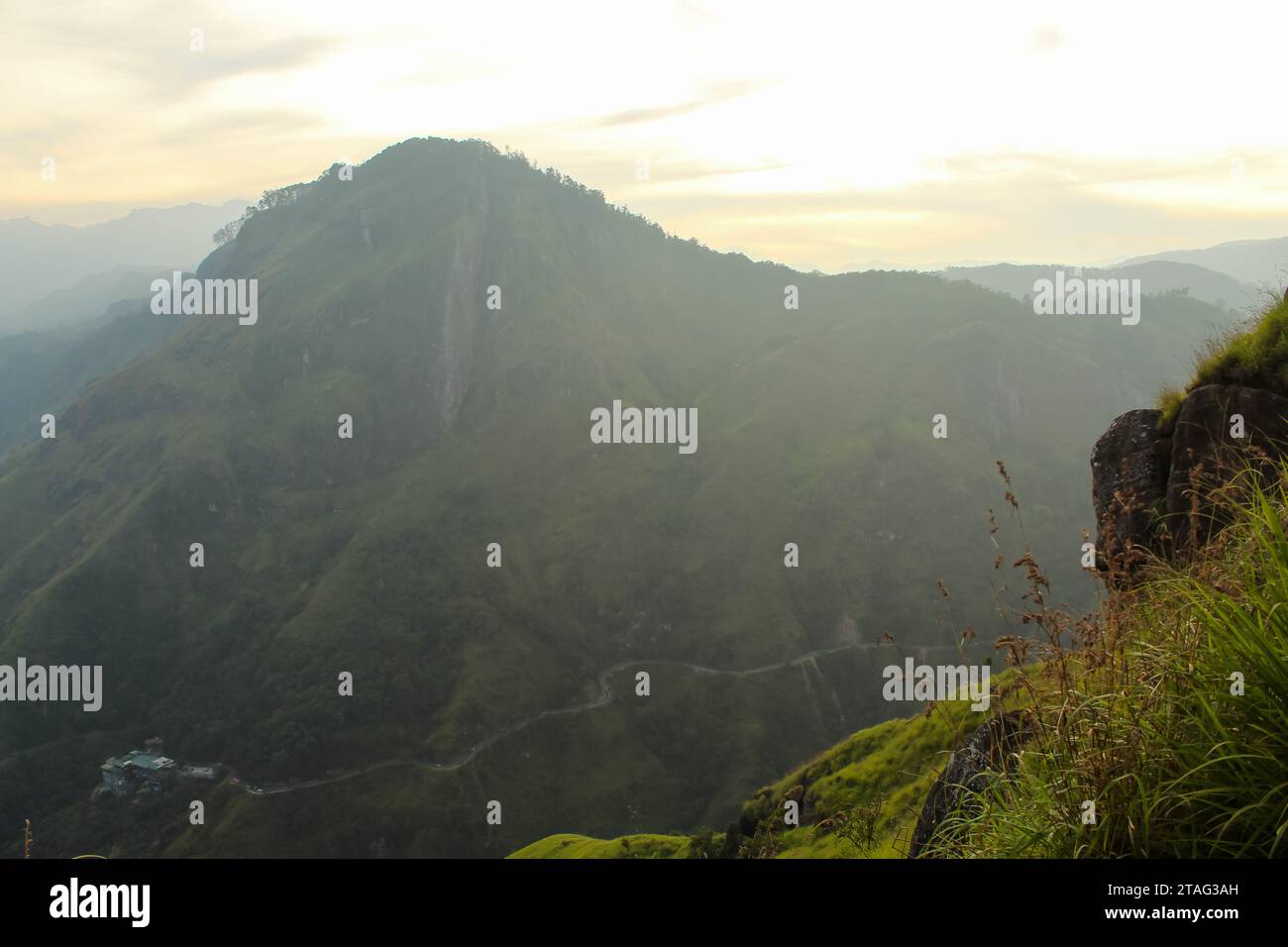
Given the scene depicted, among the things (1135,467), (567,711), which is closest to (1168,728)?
(1135,467)

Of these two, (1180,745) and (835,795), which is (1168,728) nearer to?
(1180,745)

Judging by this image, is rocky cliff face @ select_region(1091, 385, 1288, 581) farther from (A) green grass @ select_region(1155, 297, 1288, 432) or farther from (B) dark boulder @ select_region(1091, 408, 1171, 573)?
(A) green grass @ select_region(1155, 297, 1288, 432)

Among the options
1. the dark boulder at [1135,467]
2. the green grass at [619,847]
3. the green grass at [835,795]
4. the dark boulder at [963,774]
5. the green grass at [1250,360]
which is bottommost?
the green grass at [619,847]

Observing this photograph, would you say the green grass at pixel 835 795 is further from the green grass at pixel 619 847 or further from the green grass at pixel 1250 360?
the green grass at pixel 1250 360

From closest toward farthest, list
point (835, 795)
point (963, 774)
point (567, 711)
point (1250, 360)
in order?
point (963, 774) → point (1250, 360) → point (835, 795) → point (567, 711)

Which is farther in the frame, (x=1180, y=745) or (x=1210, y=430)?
(x=1210, y=430)

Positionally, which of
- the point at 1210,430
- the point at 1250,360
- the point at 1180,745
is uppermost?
the point at 1250,360

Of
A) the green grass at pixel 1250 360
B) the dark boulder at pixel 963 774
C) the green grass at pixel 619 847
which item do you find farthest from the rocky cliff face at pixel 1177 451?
the green grass at pixel 619 847
